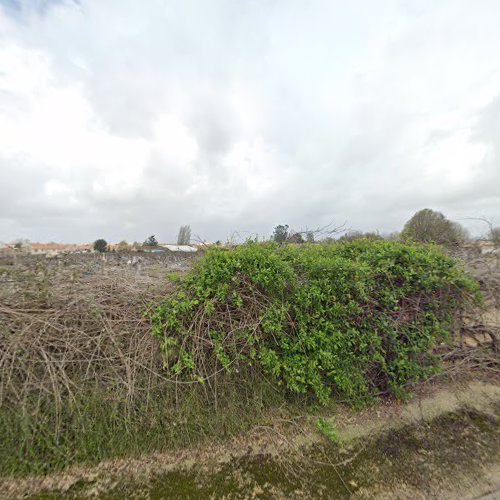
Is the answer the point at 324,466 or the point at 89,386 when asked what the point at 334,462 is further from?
the point at 89,386

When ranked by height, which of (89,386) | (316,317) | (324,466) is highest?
(316,317)

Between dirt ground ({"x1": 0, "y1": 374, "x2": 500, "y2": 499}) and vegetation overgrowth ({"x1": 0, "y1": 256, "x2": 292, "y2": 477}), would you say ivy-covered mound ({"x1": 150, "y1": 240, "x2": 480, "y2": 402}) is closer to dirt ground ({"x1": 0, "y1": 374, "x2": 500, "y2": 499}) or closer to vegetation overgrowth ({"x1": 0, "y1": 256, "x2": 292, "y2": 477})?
vegetation overgrowth ({"x1": 0, "y1": 256, "x2": 292, "y2": 477})

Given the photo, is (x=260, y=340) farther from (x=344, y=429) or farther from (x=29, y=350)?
(x=29, y=350)

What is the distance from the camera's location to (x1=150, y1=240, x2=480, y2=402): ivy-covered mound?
2.38m

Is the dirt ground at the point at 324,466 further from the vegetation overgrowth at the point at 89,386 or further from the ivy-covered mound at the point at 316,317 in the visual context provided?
the ivy-covered mound at the point at 316,317

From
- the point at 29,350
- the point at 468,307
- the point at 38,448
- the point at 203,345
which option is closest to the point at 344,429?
the point at 203,345

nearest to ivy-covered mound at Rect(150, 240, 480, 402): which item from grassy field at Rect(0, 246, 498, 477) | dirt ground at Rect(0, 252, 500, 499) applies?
grassy field at Rect(0, 246, 498, 477)

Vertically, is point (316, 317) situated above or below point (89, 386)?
above

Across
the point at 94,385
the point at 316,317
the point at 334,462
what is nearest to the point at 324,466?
the point at 334,462

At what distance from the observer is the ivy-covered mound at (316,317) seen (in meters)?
2.38

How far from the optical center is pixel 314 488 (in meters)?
1.89

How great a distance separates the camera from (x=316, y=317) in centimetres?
254

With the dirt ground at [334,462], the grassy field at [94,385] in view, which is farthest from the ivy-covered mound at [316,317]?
the dirt ground at [334,462]

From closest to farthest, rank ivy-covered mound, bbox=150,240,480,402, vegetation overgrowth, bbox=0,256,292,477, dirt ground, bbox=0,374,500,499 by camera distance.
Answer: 1. dirt ground, bbox=0,374,500,499
2. vegetation overgrowth, bbox=0,256,292,477
3. ivy-covered mound, bbox=150,240,480,402
